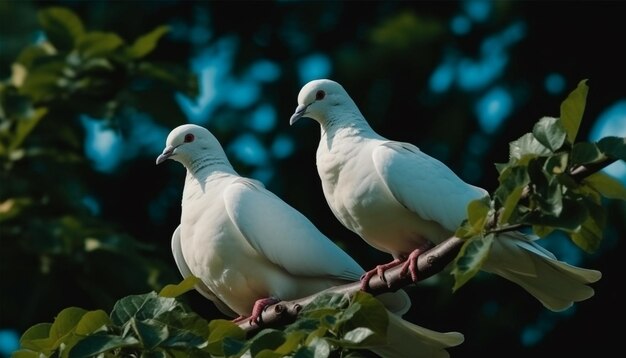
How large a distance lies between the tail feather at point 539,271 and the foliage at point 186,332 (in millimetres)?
1070

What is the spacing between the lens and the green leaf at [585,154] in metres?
5.20

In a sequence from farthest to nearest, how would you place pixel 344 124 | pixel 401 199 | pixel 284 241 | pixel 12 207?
pixel 12 207
pixel 344 124
pixel 284 241
pixel 401 199

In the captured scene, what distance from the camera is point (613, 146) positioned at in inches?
203

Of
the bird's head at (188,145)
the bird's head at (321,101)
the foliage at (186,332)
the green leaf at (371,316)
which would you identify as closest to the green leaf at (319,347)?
the foliage at (186,332)

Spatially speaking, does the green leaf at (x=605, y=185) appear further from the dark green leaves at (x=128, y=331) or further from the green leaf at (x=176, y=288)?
the green leaf at (x=176, y=288)

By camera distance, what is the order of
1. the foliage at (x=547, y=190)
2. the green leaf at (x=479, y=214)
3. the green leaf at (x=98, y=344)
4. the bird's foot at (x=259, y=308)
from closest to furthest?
the foliage at (x=547, y=190) < the green leaf at (x=479, y=214) < the green leaf at (x=98, y=344) < the bird's foot at (x=259, y=308)

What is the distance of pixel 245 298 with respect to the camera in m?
7.36

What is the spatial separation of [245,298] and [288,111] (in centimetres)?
863

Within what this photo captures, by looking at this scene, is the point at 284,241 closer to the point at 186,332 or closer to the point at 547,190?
the point at 186,332

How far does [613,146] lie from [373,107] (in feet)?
33.9

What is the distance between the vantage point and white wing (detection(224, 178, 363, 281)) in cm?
720

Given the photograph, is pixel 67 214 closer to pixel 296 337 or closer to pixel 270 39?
pixel 270 39

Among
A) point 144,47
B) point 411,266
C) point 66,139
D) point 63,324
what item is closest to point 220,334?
point 63,324

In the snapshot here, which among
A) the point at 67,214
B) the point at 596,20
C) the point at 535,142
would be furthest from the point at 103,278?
the point at 596,20
